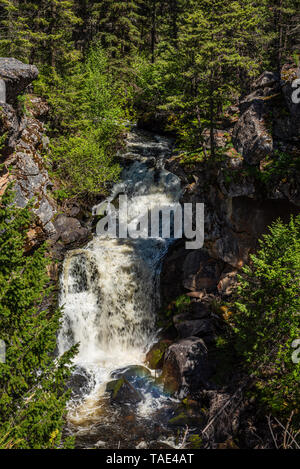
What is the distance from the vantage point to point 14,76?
15.8m

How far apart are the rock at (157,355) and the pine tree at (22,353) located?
8.09 metres

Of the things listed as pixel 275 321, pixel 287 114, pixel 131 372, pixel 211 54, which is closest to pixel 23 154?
pixel 211 54

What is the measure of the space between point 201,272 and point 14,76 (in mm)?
13279

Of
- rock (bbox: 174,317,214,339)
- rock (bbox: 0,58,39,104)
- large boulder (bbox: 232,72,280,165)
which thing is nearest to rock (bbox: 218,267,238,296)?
rock (bbox: 174,317,214,339)

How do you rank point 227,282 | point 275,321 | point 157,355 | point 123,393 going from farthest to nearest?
point 227,282, point 157,355, point 123,393, point 275,321

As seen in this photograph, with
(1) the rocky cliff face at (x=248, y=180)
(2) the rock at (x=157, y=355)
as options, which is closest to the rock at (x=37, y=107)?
(1) the rocky cliff face at (x=248, y=180)

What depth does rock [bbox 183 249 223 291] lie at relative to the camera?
16.5 meters

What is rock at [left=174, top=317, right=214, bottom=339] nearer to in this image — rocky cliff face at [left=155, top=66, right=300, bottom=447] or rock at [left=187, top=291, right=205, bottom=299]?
rocky cliff face at [left=155, top=66, right=300, bottom=447]

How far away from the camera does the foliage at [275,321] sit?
9.23m

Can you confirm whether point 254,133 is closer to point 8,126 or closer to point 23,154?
point 8,126

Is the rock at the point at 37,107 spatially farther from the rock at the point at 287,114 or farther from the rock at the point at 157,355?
the rock at the point at 157,355

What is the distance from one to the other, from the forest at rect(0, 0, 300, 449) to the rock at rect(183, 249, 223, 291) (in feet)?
0.24
